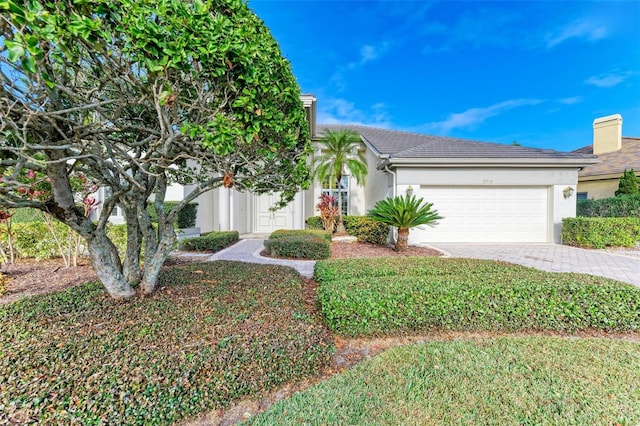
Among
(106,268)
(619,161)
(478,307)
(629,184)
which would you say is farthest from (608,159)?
(106,268)

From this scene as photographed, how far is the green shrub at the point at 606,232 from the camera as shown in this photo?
923 cm

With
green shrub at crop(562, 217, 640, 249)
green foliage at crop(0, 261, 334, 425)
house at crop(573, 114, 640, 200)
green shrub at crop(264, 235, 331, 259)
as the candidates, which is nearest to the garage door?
green shrub at crop(562, 217, 640, 249)

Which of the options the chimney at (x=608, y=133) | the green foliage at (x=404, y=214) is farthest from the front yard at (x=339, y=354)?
the chimney at (x=608, y=133)

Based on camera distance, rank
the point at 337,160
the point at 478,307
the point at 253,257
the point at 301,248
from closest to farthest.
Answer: the point at 478,307 → the point at 301,248 → the point at 253,257 → the point at 337,160

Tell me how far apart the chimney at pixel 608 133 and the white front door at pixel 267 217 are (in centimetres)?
2012

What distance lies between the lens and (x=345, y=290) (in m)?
3.64

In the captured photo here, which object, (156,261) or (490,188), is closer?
(156,261)

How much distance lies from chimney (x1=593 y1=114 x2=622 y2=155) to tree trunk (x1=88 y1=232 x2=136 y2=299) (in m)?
24.6

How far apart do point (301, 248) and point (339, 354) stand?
15.4ft

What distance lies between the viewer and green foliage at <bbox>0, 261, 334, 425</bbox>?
81.0 inches

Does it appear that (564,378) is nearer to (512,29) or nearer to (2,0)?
(2,0)

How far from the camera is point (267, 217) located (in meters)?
13.8

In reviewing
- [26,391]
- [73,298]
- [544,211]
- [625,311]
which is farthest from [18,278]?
[544,211]

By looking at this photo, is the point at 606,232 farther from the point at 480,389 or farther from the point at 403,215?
the point at 480,389
